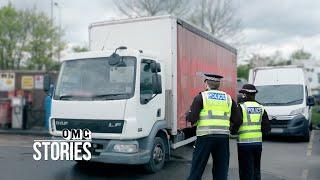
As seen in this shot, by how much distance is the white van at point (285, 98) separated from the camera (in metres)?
14.7

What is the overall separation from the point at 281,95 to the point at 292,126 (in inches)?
57.1

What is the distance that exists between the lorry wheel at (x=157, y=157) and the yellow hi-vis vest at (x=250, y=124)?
238cm

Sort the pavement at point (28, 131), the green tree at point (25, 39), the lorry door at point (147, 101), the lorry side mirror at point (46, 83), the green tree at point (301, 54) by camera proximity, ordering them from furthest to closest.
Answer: the green tree at point (301, 54) → the green tree at point (25, 39) → the pavement at point (28, 131) → the lorry side mirror at point (46, 83) → the lorry door at point (147, 101)

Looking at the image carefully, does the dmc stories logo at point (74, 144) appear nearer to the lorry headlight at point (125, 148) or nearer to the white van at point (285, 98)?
the lorry headlight at point (125, 148)

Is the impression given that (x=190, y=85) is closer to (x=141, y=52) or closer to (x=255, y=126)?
(x=141, y=52)

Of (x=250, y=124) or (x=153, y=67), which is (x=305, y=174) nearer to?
(x=250, y=124)

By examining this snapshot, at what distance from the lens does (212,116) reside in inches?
272

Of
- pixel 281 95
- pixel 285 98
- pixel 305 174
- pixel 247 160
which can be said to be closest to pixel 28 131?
pixel 281 95

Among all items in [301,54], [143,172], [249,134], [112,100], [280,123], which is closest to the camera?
[249,134]

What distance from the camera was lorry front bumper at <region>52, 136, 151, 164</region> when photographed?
851 centimetres

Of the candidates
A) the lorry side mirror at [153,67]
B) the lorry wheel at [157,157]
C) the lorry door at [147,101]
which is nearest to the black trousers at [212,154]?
the lorry door at [147,101]

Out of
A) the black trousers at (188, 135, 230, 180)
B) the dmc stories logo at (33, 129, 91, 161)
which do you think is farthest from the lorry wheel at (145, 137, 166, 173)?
the black trousers at (188, 135, 230, 180)

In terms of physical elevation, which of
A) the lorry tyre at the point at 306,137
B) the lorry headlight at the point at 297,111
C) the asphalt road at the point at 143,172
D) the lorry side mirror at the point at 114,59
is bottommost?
the asphalt road at the point at 143,172

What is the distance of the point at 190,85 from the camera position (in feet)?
35.4
